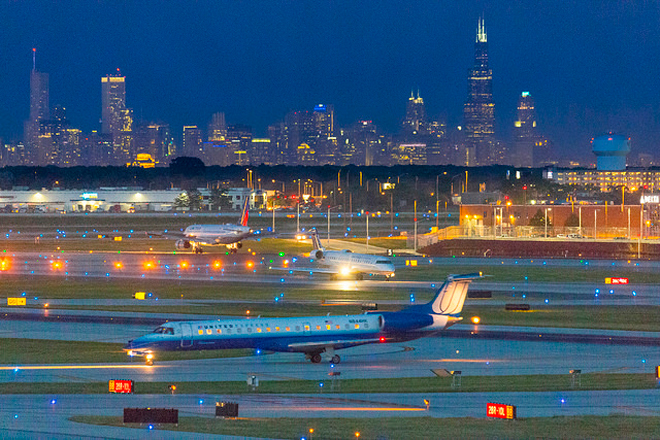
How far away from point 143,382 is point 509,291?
43130 mm

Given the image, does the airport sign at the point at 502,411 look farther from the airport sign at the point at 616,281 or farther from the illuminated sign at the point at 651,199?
the illuminated sign at the point at 651,199

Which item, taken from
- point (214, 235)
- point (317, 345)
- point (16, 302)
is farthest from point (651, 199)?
point (317, 345)

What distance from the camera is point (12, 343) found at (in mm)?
48688

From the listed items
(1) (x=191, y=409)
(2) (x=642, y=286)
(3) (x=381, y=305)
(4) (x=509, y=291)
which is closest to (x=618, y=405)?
(1) (x=191, y=409)

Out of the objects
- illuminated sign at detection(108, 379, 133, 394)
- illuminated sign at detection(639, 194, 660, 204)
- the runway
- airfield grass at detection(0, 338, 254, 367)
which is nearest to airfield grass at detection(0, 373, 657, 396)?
illuminated sign at detection(108, 379, 133, 394)

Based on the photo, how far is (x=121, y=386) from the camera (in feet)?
118

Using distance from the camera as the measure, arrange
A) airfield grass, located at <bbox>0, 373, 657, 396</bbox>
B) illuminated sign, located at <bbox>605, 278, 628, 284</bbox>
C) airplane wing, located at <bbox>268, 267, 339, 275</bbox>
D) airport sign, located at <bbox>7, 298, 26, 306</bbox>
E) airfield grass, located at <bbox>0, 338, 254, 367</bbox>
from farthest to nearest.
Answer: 1. airplane wing, located at <bbox>268, 267, 339, 275</bbox>
2. illuminated sign, located at <bbox>605, 278, 628, 284</bbox>
3. airport sign, located at <bbox>7, 298, 26, 306</bbox>
4. airfield grass, located at <bbox>0, 338, 254, 367</bbox>
5. airfield grass, located at <bbox>0, 373, 657, 396</bbox>

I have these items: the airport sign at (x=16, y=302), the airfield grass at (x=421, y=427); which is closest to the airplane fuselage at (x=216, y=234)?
the airport sign at (x=16, y=302)

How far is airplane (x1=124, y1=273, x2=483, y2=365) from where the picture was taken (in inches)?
1665

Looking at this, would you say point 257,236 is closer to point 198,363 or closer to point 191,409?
point 198,363

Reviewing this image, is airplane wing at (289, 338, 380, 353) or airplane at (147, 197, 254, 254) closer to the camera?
airplane wing at (289, 338, 380, 353)

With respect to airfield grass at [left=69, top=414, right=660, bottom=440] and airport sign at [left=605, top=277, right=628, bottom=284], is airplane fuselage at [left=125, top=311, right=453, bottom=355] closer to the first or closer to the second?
airfield grass at [left=69, top=414, right=660, bottom=440]

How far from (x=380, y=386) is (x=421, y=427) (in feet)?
23.5

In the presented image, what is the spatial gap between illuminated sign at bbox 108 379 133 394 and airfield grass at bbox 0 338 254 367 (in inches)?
271
